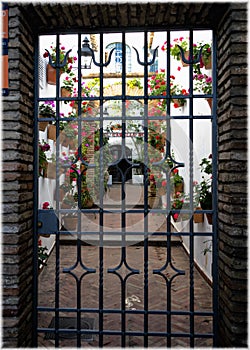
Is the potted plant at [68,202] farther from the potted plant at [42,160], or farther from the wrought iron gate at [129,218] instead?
the potted plant at [42,160]

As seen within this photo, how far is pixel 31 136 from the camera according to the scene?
2494mm

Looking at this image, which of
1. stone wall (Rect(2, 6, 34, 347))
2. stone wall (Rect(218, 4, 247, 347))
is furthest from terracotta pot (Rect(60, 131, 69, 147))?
stone wall (Rect(218, 4, 247, 347))

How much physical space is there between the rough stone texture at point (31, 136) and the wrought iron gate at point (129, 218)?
0.11 metres

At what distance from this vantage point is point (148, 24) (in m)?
2.46

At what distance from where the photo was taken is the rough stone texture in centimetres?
210

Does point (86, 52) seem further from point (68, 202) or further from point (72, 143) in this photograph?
point (68, 202)

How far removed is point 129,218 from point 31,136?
6.39 m

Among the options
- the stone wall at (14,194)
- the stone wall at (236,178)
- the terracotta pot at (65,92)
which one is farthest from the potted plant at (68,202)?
the stone wall at (236,178)

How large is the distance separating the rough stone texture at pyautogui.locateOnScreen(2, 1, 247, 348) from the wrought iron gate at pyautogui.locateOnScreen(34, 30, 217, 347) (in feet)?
0.35

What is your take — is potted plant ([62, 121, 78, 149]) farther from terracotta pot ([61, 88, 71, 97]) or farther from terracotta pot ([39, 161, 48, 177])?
terracotta pot ([39, 161, 48, 177])

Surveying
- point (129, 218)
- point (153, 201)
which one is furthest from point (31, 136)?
point (153, 201)

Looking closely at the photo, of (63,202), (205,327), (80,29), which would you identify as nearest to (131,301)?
(205,327)

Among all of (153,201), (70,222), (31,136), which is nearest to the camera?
(31,136)

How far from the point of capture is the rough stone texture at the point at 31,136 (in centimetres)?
210
